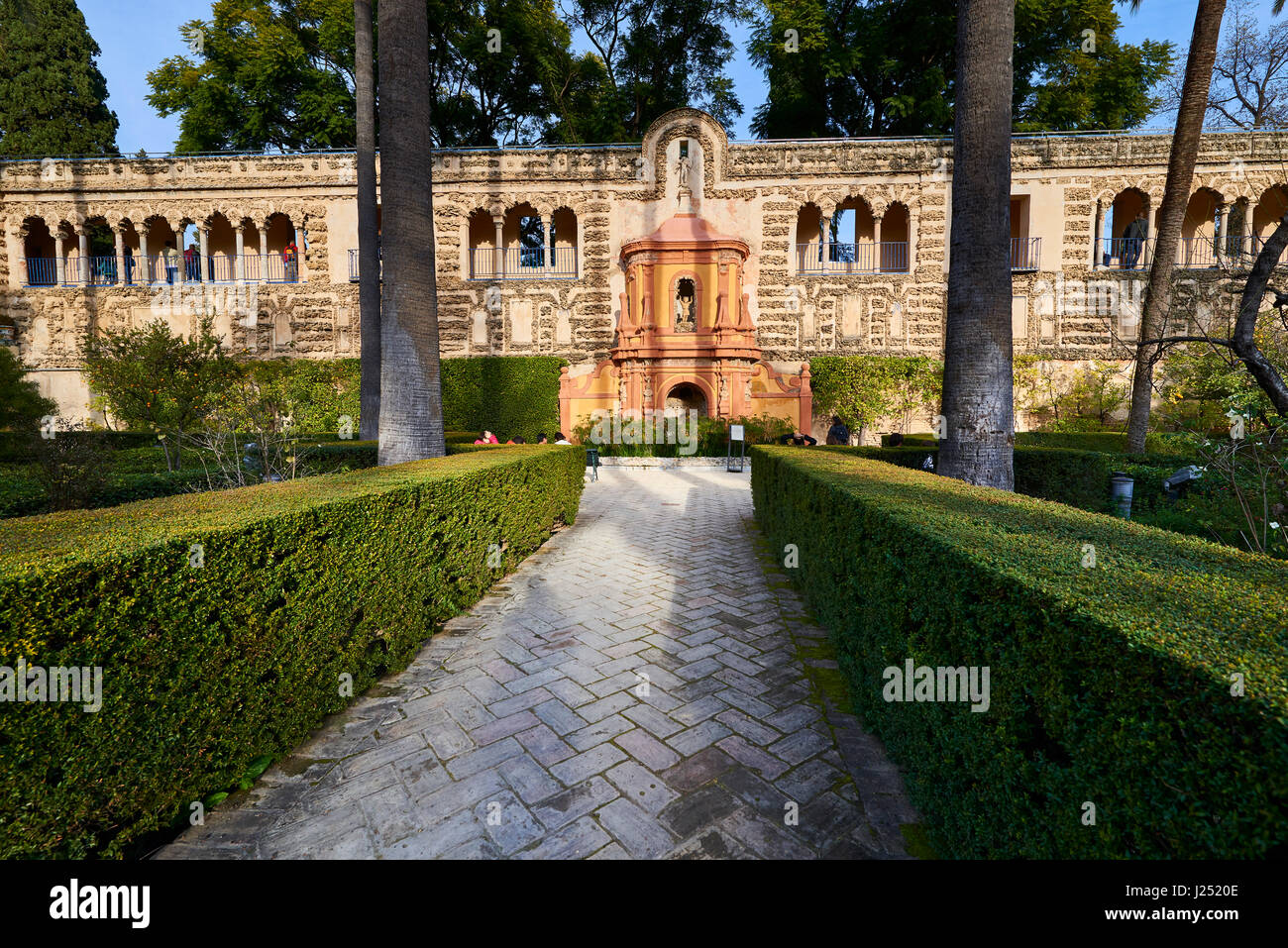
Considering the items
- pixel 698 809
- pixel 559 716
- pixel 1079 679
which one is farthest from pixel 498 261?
pixel 1079 679

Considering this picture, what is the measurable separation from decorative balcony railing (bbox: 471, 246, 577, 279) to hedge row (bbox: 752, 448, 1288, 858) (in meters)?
22.9

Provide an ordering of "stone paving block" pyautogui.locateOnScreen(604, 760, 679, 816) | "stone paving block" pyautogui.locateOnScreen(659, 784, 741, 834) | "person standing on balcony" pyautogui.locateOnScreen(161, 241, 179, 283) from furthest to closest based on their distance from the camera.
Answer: "person standing on balcony" pyautogui.locateOnScreen(161, 241, 179, 283)
"stone paving block" pyautogui.locateOnScreen(604, 760, 679, 816)
"stone paving block" pyautogui.locateOnScreen(659, 784, 741, 834)

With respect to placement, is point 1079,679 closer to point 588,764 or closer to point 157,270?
point 588,764

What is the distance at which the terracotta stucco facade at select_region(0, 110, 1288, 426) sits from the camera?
69.7 ft

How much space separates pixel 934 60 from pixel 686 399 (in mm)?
20839

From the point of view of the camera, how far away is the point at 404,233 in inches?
269

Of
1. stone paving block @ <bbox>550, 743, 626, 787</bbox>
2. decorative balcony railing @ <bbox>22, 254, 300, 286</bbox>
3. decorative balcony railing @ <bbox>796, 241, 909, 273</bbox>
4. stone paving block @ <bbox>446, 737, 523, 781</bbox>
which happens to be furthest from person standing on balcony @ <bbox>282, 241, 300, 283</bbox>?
stone paving block @ <bbox>550, 743, 626, 787</bbox>

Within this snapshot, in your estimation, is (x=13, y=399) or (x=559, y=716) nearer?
(x=559, y=716)

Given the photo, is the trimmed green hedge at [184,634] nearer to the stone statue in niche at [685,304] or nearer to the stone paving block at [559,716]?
the stone paving block at [559,716]

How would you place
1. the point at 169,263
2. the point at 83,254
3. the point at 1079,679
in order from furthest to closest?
the point at 169,263 < the point at 83,254 < the point at 1079,679

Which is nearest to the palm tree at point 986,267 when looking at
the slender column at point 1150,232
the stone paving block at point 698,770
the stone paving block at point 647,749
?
the stone paving block at point 698,770

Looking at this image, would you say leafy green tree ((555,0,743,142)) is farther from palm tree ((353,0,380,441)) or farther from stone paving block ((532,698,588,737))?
stone paving block ((532,698,588,737))

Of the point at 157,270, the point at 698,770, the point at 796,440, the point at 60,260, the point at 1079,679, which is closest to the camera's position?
the point at 1079,679
